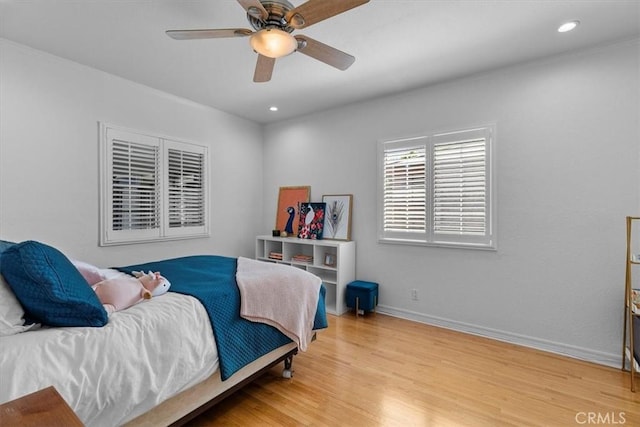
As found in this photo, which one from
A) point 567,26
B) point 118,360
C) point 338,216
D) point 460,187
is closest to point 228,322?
point 118,360

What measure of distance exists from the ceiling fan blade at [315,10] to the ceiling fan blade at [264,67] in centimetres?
37

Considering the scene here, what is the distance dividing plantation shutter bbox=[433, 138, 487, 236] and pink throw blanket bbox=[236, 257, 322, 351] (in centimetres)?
171

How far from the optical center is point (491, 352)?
2.71 meters

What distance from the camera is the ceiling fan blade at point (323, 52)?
190cm

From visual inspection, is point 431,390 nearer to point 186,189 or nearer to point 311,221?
point 311,221

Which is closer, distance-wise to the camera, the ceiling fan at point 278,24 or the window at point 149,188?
the ceiling fan at point 278,24

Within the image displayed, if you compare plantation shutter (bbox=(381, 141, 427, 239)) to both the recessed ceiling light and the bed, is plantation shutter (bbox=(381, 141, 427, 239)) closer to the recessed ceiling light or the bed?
the recessed ceiling light

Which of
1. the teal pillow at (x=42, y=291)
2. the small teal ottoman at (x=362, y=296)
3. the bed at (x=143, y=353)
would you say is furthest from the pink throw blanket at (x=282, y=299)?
the small teal ottoman at (x=362, y=296)

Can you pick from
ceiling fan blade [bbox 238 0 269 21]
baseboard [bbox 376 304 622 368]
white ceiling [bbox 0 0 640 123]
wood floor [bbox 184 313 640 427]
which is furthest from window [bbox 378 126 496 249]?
ceiling fan blade [bbox 238 0 269 21]

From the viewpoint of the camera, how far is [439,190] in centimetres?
328

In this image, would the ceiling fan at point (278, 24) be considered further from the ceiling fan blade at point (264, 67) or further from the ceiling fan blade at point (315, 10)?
the ceiling fan blade at point (264, 67)

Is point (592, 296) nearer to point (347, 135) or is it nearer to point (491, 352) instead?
point (491, 352)

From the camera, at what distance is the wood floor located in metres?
1.85

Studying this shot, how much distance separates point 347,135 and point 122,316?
323 cm
